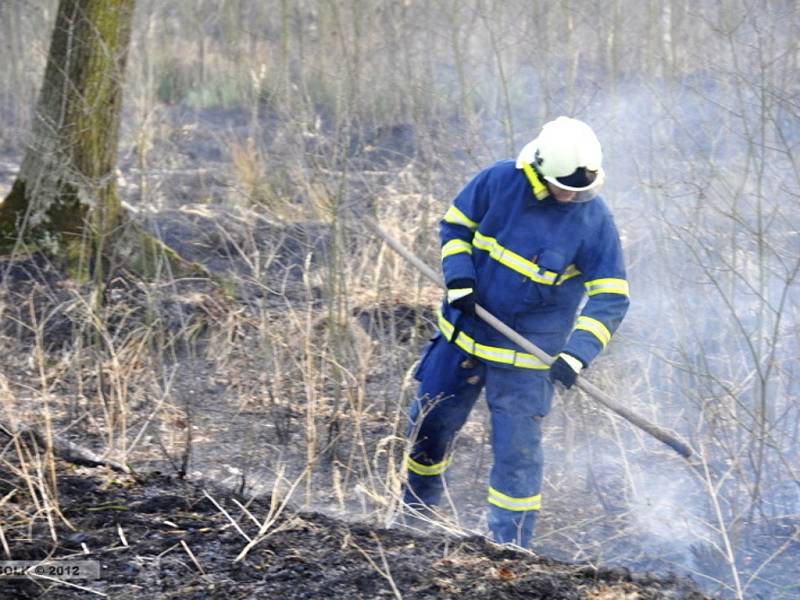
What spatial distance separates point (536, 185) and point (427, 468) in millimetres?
1449

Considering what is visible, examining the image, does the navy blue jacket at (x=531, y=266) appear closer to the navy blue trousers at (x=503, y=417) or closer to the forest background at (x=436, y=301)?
the navy blue trousers at (x=503, y=417)

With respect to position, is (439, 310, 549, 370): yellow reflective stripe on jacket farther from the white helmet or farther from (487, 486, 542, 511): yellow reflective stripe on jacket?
the white helmet

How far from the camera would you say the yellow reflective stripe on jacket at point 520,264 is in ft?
15.2

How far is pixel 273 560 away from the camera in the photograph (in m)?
3.74

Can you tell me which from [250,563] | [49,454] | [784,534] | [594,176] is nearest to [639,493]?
[784,534]

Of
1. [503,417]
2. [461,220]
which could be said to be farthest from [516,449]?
[461,220]

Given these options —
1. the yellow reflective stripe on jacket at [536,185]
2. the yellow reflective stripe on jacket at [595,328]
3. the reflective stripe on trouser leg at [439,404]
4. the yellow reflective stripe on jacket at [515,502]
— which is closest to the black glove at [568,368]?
the yellow reflective stripe on jacket at [595,328]

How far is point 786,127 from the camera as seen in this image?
7500 millimetres

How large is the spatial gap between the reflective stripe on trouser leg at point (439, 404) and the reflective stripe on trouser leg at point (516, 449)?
0.17 m

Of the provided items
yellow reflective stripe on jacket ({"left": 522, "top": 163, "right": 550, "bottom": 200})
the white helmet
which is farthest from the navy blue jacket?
the white helmet

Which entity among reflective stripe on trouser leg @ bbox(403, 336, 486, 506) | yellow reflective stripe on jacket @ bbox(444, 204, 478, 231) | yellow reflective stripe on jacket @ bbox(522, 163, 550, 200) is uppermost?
yellow reflective stripe on jacket @ bbox(522, 163, 550, 200)

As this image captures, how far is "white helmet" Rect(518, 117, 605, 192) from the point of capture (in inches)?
175

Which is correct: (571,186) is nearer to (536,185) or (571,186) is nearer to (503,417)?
(536,185)

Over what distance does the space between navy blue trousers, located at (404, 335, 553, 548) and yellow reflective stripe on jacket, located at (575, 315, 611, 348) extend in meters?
0.28
